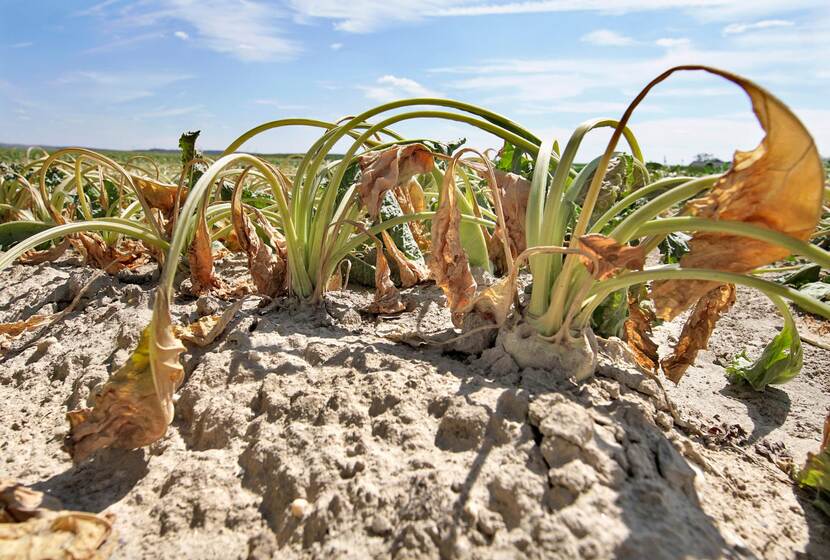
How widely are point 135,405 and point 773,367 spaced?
175 centimetres

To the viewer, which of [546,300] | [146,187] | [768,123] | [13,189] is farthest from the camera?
[13,189]

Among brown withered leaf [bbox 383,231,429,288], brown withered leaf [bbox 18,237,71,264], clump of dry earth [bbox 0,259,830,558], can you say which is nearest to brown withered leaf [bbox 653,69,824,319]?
clump of dry earth [bbox 0,259,830,558]

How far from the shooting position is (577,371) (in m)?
1.12

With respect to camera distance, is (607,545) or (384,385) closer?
(607,545)

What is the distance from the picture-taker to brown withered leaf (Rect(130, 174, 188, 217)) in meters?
2.00

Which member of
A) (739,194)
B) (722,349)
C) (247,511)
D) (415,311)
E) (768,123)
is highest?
(768,123)

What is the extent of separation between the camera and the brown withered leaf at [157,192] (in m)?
2.00

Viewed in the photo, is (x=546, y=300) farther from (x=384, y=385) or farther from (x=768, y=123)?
(x=768, y=123)

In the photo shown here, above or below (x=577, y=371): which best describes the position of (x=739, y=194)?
above

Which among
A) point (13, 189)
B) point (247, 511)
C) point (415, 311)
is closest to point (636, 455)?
point (247, 511)

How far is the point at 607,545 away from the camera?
29.1 inches

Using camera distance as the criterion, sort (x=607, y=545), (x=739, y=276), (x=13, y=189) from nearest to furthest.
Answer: (x=607, y=545) < (x=739, y=276) < (x=13, y=189)

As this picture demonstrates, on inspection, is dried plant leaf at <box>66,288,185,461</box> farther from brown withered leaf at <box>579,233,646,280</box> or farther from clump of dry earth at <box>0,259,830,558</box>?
brown withered leaf at <box>579,233,646,280</box>

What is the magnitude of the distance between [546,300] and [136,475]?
0.92 metres
